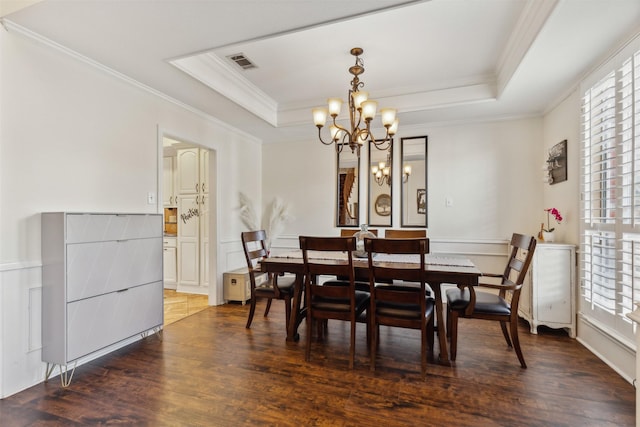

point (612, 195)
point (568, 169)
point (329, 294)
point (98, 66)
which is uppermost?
point (98, 66)

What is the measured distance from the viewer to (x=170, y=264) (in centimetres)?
520

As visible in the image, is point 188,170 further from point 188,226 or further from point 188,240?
point 188,240

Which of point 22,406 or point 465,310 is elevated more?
point 465,310

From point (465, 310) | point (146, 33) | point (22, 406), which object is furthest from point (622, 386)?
point (146, 33)

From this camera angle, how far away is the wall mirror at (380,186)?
472 cm

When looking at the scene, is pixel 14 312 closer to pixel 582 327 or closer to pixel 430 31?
pixel 430 31

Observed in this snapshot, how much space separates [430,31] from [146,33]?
7.27 ft

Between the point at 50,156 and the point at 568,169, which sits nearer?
the point at 50,156

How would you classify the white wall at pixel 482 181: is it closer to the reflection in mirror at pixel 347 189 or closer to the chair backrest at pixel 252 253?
the reflection in mirror at pixel 347 189

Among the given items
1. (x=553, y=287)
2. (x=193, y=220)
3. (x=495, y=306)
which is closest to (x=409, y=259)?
(x=495, y=306)

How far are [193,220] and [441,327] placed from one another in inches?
154

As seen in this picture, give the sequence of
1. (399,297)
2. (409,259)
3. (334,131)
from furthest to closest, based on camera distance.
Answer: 1. (334,131)
2. (409,259)
3. (399,297)

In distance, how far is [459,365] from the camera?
8.32 feet

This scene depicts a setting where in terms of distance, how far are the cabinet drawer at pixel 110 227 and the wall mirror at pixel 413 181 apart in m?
3.19
